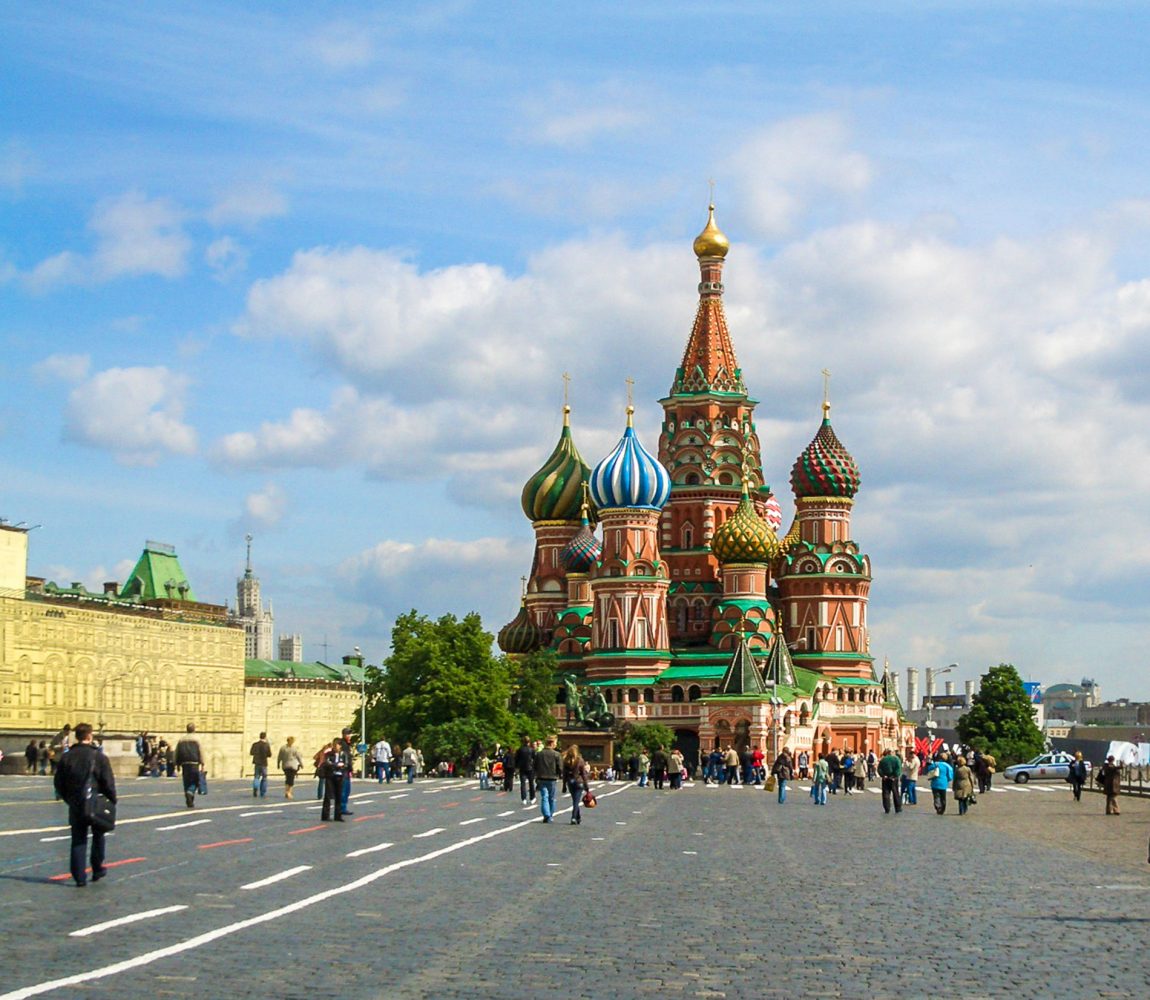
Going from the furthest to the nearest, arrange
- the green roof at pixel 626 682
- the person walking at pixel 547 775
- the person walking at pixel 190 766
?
the green roof at pixel 626 682
the person walking at pixel 190 766
the person walking at pixel 547 775

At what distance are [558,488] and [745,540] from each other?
18.1 metres

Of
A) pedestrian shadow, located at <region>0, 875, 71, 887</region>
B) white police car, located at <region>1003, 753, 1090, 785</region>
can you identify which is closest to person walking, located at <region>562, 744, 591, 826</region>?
pedestrian shadow, located at <region>0, 875, 71, 887</region>

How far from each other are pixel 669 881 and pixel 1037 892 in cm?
401

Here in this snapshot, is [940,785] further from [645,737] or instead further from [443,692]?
[645,737]

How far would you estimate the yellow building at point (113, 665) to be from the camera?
89.9 metres

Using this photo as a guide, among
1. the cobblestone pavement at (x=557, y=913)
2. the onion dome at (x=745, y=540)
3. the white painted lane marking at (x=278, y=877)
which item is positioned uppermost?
the onion dome at (x=745, y=540)

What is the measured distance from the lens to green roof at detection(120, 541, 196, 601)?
5241 inches

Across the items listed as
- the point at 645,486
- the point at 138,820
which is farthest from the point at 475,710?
the point at 138,820

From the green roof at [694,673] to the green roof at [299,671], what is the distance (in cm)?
4453

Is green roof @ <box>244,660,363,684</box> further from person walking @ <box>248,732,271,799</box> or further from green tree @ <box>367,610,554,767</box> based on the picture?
person walking @ <box>248,732,271,799</box>

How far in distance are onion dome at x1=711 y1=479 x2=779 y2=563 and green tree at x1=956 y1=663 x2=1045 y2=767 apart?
65.9ft

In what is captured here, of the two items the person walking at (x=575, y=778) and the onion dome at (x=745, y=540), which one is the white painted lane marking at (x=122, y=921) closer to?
the person walking at (x=575, y=778)

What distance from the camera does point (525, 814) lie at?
35.9m

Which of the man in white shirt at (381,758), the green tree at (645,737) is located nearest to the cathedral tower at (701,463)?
the green tree at (645,737)
